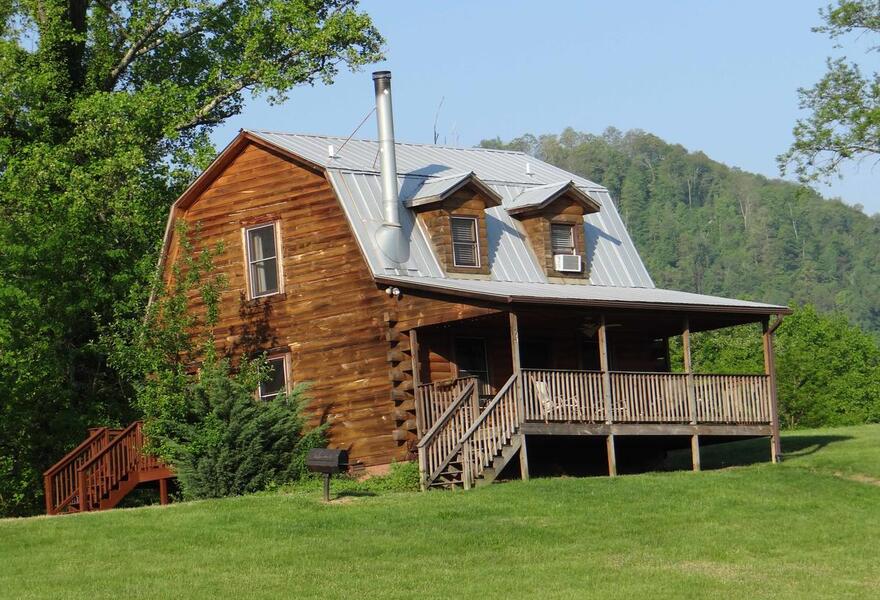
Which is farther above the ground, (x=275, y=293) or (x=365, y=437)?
(x=275, y=293)

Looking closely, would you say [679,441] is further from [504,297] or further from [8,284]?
[8,284]

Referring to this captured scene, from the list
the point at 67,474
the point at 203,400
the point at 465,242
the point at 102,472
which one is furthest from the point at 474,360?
the point at 67,474

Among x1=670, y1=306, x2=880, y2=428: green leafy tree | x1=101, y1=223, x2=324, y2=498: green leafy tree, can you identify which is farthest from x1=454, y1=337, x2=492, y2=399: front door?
x1=670, y1=306, x2=880, y2=428: green leafy tree

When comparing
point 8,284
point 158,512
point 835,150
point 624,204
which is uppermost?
point 624,204

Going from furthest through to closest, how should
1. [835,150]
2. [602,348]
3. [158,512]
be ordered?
[835,150] < [602,348] < [158,512]

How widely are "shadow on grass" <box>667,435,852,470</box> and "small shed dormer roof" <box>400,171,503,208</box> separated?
24.7 feet

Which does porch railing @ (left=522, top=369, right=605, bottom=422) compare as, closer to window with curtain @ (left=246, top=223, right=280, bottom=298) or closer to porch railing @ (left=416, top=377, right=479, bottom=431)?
porch railing @ (left=416, top=377, right=479, bottom=431)

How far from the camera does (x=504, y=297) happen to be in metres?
28.0

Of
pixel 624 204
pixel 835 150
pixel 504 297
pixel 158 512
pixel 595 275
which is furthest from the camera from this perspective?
pixel 624 204

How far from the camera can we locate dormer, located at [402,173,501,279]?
32219 millimetres

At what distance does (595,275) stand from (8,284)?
42.1ft

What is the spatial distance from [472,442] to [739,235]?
157m

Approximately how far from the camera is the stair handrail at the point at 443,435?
28.3 meters

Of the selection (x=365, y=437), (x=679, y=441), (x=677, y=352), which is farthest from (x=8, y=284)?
(x=677, y=352)
